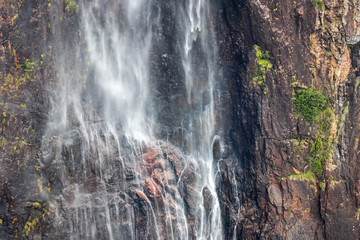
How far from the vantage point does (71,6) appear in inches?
531

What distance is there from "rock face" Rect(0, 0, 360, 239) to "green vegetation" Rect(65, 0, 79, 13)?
0.09 m

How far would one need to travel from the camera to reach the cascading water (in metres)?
12.9

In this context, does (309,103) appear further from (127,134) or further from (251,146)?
(127,134)

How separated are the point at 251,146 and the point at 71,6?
8.04 meters

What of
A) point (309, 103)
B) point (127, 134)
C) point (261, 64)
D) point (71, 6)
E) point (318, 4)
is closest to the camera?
point (318, 4)

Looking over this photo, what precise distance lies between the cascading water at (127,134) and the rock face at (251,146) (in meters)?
0.07

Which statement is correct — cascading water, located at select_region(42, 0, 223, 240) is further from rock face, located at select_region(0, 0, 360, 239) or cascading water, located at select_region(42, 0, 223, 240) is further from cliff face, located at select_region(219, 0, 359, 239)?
cliff face, located at select_region(219, 0, 359, 239)

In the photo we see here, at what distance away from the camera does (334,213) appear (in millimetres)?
12734

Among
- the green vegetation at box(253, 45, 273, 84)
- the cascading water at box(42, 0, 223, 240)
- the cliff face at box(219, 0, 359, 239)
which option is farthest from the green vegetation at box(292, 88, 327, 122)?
the cascading water at box(42, 0, 223, 240)

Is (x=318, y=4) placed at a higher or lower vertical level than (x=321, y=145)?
higher

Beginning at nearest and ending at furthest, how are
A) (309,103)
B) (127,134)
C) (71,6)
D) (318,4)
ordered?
(318,4), (309,103), (71,6), (127,134)

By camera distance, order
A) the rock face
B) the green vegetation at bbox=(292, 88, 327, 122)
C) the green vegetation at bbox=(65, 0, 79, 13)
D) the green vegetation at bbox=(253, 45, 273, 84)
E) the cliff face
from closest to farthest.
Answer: the rock face → the cliff face → the green vegetation at bbox=(292, 88, 327, 122) → the green vegetation at bbox=(253, 45, 273, 84) → the green vegetation at bbox=(65, 0, 79, 13)

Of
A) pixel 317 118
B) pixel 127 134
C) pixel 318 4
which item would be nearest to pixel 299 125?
pixel 317 118

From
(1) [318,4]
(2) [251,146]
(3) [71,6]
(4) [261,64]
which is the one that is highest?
(3) [71,6]
